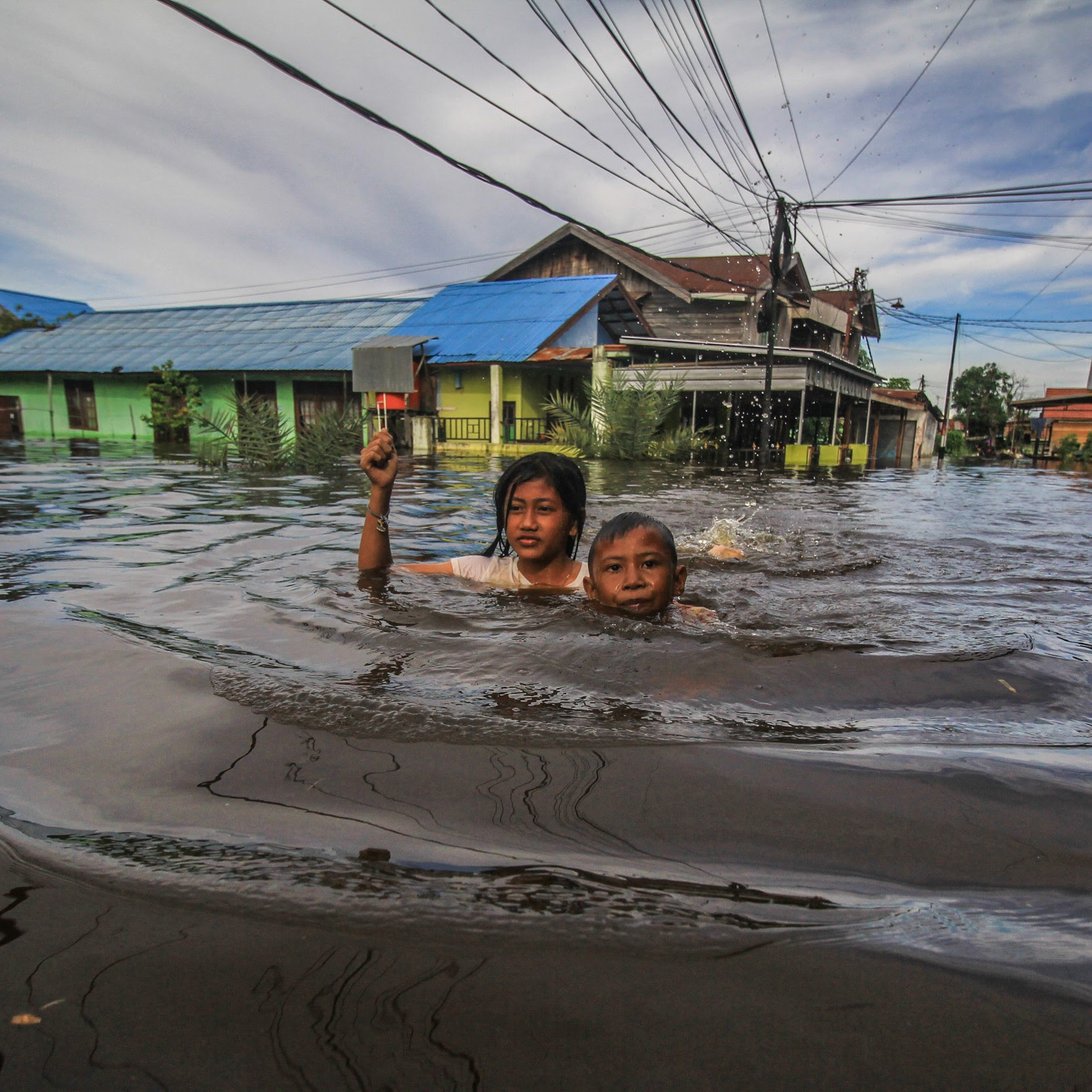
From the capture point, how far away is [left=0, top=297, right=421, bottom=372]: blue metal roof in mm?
21938

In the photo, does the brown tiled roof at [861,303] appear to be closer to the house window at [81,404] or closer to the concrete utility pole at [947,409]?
the concrete utility pole at [947,409]

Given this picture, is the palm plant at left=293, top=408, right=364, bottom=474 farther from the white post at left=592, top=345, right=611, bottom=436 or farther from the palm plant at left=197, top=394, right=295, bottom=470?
the white post at left=592, top=345, right=611, bottom=436

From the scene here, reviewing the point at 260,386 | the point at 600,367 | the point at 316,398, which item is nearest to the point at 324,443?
the point at 600,367

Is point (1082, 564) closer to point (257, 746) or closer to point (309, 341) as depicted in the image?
point (257, 746)

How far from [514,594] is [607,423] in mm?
14121

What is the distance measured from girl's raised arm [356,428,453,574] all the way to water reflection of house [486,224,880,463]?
16.3 m

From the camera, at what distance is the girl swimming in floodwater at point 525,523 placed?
140 inches

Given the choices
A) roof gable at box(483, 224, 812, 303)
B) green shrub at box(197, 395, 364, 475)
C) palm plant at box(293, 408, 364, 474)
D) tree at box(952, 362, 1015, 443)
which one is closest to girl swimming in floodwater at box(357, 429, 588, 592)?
green shrub at box(197, 395, 364, 475)

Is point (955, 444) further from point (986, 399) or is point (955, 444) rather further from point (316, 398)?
point (316, 398)

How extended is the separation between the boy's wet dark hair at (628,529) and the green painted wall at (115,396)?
61.3 feet

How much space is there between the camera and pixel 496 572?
383cm

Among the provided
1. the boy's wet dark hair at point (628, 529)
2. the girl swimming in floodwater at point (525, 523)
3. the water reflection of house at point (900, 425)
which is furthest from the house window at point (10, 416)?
the water reflection of house at point (900, 425)

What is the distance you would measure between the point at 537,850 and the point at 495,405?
1919cm

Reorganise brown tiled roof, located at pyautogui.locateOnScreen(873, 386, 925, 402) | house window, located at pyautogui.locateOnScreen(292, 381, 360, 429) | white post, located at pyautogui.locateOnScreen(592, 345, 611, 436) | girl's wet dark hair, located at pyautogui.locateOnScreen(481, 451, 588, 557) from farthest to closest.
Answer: brown tiled roof, located at pyautogui.locateOnScreen(873, 386, 925, 402), house window, located at pyautogui.locateOnScreen(292, 381, 360, 429), white post, located at pyautogui.locateOnScreen(592, 345, 611, 436), girl's wet dark hair, located at pyautogui.locateOnScreen(481, 451, 588, 557)
